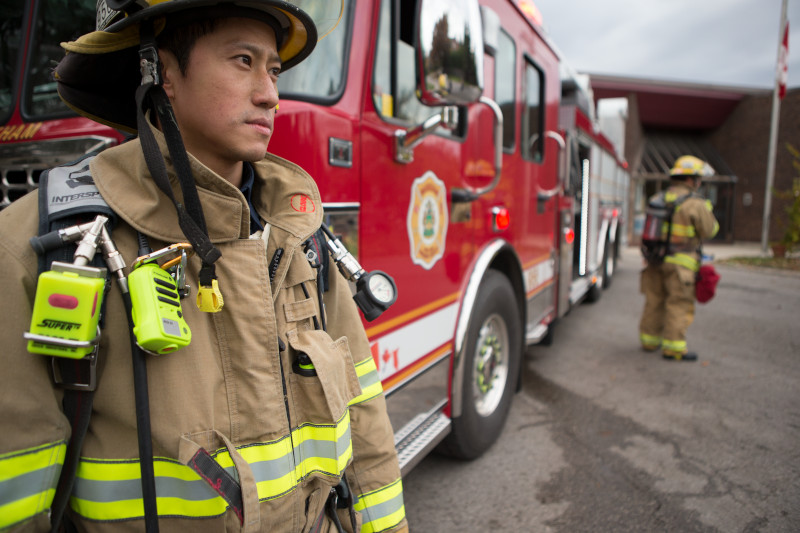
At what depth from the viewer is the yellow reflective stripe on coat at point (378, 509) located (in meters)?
1.23

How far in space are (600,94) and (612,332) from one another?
16.7 metres

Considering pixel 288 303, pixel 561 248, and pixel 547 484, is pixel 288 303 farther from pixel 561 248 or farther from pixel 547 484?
pixel 561 248

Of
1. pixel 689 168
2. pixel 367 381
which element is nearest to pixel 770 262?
pixel 689 168

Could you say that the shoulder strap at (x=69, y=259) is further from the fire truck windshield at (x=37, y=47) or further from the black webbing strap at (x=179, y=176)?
the fire truck windshield at (x=37, y=47)

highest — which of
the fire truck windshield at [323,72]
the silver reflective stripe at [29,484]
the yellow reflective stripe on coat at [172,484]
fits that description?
the fire truck windshield at [323,72]

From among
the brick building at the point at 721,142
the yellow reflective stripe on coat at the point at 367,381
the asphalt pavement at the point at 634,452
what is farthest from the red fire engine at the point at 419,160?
the brick building at the point at 721,142

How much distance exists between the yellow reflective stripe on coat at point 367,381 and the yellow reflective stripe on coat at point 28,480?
0.60 m

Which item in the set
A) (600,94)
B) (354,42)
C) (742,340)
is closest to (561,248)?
(742,340)

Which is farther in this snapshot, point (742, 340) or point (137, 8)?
point (742, 340)

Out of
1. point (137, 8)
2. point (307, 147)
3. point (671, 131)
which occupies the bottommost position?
point (307, 147)

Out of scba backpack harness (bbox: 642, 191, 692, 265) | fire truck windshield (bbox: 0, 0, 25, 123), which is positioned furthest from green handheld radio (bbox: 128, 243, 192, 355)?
scba backpack harness (bbox: 642, 191, 692, 265)

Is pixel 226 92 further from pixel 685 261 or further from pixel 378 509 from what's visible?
pixel 685 261

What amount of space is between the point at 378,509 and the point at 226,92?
982 mm

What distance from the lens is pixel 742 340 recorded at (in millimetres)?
5621
